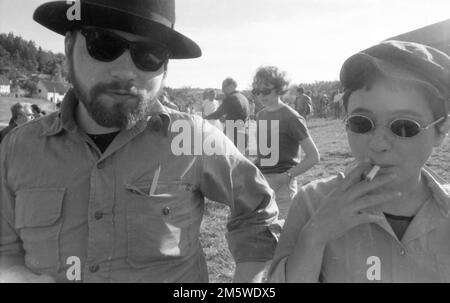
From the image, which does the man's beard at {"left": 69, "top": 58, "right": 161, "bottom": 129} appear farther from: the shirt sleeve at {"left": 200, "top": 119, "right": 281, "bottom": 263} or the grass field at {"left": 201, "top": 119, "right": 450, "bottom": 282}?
the grass field at {"left": 201, "top": 119, "right": 450, "bottom": 282}

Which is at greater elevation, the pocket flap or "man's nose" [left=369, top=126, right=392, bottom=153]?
"man's nose" [left=369, top=126, right=392, bottom=153]

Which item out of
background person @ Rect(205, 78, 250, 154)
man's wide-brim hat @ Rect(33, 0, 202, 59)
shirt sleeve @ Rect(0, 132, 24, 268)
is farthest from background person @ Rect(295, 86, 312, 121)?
shirt sleeve @ Rect(0, 132, 24, 268)

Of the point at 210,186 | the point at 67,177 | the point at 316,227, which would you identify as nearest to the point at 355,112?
the point at 316,227

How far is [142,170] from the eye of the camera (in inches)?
63.2

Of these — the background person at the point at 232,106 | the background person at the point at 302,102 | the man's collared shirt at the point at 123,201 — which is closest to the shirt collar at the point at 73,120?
the man's collared shirt at the point at 123,201

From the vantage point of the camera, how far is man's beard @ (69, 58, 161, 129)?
62.2 inches

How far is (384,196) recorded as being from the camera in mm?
1268

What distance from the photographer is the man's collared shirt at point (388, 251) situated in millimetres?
1357

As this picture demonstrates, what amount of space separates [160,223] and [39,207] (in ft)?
1.54

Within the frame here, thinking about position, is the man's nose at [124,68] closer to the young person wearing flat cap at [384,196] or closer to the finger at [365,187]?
the young person wearing flat cap at [384,196]

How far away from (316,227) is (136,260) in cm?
71

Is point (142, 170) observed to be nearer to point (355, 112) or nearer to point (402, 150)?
point (355, 112)
